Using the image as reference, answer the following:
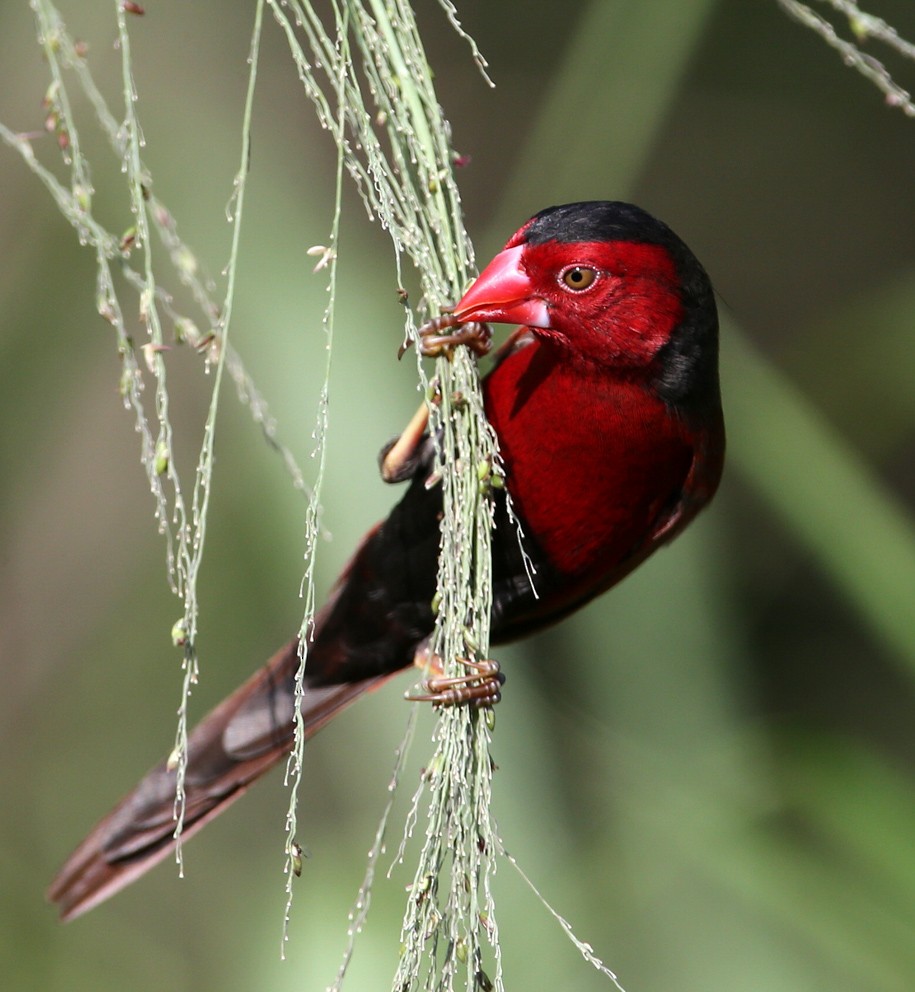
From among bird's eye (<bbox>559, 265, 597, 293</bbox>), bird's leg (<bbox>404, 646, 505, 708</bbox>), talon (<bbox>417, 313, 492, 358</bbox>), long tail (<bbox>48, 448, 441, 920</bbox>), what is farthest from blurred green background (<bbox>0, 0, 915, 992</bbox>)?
bird's leg (<bbox>404, 646, 505, 708</bbox>)

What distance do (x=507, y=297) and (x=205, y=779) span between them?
1.25m

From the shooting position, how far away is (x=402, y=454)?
2.19 m

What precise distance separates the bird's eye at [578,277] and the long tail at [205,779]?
2.92ft

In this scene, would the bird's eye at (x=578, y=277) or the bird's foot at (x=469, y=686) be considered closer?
the bird's foot at (x=469, y=686)

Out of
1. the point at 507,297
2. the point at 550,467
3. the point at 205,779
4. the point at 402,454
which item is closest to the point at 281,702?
the point at 205,779

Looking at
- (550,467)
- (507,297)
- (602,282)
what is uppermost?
(602,282)

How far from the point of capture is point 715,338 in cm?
205

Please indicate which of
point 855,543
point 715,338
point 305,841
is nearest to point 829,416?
point 855,543

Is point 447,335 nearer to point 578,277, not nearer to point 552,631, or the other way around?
point 578,277

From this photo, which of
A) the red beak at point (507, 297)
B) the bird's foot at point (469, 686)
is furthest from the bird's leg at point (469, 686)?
the red beak at point (507, 297)

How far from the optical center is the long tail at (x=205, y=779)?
2.38 metres

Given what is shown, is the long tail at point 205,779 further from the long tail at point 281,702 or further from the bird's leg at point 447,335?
the bird's leg at point 447,335

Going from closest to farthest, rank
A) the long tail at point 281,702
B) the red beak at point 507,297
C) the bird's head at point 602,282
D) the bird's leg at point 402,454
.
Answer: the red beak at point 507,297, the bird's head at point 602,282, the bird's leg at point 402,454, the long tail at point 281,702

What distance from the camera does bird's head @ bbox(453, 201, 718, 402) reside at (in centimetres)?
188
